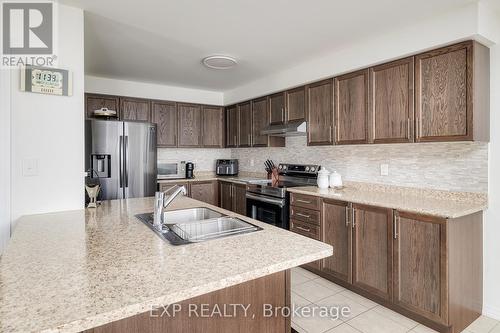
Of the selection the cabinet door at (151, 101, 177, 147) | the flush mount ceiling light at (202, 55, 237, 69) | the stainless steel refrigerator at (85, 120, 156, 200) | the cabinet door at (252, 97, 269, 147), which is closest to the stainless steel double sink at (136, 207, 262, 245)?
the stainless steel refrigerator at (85, 120, 156, 200)

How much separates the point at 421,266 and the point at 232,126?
348 cm

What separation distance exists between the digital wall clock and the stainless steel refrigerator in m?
1.34

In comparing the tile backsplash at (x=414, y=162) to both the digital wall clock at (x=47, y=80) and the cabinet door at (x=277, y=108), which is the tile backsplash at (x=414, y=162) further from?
the digital wall clock at (x=47, y=80)

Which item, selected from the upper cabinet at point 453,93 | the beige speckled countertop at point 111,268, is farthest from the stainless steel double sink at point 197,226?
the upper cabinet at point 453,93

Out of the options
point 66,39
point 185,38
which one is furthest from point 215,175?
point 66,39

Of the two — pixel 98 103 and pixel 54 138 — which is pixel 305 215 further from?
pixel 98 103

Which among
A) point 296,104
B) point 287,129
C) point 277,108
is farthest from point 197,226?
point 277,108

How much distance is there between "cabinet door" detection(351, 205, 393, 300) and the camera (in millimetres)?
2352

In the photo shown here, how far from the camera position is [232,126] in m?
4.88

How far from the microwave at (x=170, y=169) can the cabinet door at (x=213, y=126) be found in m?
0.57

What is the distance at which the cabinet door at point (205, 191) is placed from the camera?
176 inches

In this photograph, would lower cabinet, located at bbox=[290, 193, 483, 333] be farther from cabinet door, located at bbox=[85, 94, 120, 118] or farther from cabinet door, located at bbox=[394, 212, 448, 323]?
cabinet door, located at bbox=[85, 94, 120, 118]

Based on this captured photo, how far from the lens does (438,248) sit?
6.63ft

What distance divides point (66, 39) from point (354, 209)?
8.81 ft
